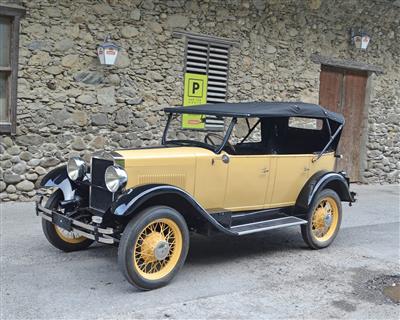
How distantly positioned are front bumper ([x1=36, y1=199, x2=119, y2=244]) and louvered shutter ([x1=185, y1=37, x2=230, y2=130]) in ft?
14.4

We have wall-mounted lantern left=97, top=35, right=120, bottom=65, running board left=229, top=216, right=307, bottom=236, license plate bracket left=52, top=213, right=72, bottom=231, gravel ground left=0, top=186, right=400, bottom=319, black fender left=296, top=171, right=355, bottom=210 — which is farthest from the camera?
wall-mounted lantern left=97, top=35, right=120, bottom=65

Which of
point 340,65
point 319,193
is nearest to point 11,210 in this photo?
point 319,193

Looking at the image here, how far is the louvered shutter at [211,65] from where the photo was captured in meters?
8.91

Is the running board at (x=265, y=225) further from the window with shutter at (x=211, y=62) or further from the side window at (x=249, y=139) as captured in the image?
the window with shutter at (x=211, y=62)

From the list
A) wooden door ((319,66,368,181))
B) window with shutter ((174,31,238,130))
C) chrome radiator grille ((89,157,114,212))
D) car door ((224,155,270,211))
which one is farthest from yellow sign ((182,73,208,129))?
chrome radiator grille ((89,157,114,212))

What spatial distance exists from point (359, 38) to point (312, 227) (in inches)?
253

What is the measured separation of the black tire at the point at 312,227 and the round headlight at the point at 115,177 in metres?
2.25

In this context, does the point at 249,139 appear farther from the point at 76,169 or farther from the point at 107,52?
the point at 107,52

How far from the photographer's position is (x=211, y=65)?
30.1ft

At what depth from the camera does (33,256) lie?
516cm

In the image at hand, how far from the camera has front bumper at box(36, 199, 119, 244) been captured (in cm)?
423

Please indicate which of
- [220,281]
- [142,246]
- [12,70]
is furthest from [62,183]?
[12,70]

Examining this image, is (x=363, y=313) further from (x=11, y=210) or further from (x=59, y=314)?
(x=11, y=210)

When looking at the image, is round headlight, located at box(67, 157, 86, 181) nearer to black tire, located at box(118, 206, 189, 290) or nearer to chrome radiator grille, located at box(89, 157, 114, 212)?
chrome radiator grille, located at box(89, 157, 114, 212)
